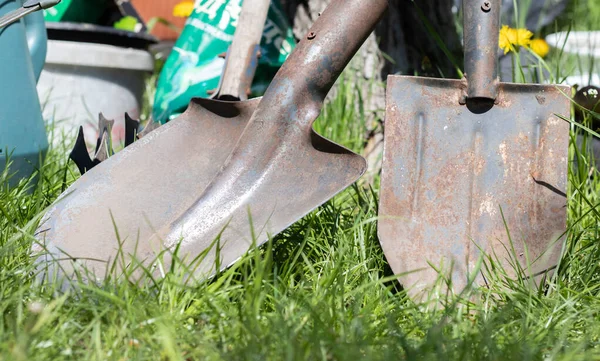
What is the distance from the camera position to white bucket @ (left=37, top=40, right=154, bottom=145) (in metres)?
2.44

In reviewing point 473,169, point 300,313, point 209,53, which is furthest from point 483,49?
point 209,53

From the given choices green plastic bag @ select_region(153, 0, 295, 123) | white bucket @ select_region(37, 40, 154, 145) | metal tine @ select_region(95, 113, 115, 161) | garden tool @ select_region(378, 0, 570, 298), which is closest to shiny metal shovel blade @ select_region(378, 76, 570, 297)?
garden tool @ select_region(378, 0, 570, 298)

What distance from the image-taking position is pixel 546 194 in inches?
56.0

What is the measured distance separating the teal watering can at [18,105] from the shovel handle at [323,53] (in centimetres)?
60

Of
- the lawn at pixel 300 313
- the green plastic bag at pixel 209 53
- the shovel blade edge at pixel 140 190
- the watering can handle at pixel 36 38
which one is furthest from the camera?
the green plastic bag at pixel 209 53

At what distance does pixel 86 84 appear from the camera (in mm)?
2496

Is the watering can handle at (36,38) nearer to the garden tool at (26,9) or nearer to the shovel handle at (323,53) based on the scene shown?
the garden tool at (26,9)

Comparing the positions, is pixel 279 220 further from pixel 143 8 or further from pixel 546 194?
pixel 143 8

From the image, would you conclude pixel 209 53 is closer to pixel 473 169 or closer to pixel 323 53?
pixel 323 53

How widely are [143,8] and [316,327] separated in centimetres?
338

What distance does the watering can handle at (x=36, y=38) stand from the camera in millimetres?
1800

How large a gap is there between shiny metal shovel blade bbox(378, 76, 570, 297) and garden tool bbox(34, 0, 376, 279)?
0.46ft

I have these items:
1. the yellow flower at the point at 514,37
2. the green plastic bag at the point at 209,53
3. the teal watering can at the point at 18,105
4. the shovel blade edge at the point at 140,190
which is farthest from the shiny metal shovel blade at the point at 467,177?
the green plastic bag at the point at 209,53

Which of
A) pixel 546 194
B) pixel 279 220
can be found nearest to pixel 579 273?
pixel 546 194
